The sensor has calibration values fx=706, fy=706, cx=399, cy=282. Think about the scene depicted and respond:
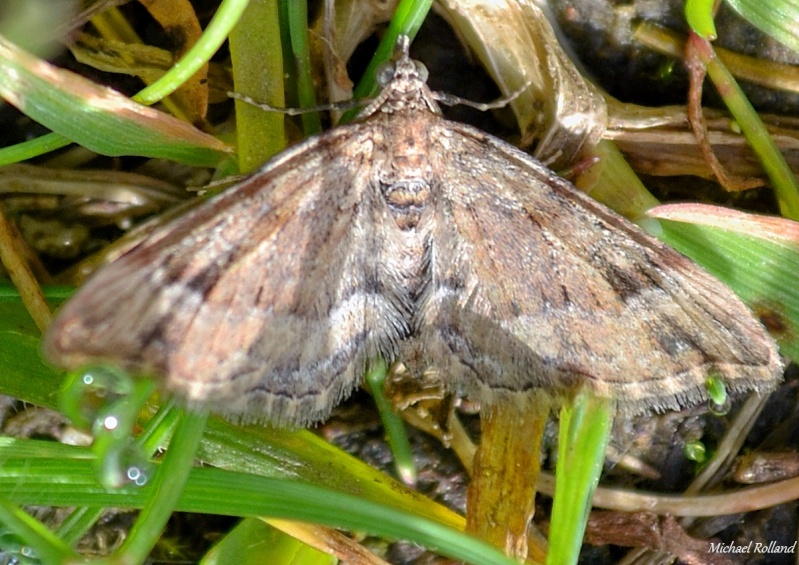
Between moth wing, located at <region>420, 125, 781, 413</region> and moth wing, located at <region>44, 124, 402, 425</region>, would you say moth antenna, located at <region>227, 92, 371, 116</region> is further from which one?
moth wing, located at <region>420, 125, 781, 413</region>

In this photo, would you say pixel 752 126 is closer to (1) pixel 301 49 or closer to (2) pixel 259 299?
(1) pixel 301 49

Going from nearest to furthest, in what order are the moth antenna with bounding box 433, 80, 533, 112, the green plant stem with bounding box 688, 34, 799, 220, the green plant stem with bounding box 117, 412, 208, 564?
the green plant stem with bounding box 117, 412, 208, 564 → the moth antenna with bounding box 433, 80, 533, 112 → the green plant stem with bounding box 688, 34, 799, 220

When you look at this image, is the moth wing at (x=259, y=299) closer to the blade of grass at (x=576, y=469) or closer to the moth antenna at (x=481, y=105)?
the moth antenna at (x=481, y=105)

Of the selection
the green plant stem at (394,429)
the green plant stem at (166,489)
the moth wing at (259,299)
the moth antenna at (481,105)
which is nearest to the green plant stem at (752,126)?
the moth antenna at (481,105)

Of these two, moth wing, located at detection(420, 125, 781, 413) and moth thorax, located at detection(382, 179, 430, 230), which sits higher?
moth thorax, located at detection(382, 179, 430, 230)

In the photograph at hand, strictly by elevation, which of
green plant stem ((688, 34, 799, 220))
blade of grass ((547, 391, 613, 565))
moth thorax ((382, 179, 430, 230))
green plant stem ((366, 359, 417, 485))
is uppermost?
green plant stem ((688, 34, 799, 220))

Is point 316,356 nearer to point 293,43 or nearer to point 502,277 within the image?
point 502,277

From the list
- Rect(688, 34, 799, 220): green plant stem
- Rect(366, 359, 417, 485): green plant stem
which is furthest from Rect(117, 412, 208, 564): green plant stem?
Rect(688, 34, 799, 220): green plant stem
